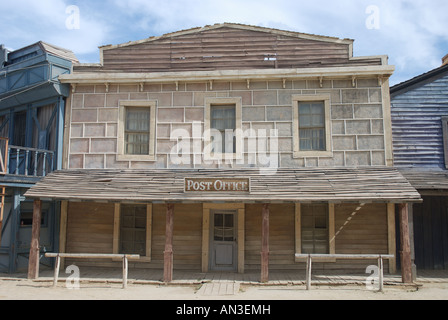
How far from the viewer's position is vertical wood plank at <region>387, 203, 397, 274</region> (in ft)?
36.9

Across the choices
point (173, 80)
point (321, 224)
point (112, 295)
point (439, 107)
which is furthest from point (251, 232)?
point (439, 107)

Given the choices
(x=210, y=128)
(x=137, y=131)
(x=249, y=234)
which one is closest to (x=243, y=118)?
(x=210, y=128)

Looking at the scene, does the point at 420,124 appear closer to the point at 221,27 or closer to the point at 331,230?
the point at 331,230

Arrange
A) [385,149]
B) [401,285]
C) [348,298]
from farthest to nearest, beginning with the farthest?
[385,149] → [401,285] → [348,298]

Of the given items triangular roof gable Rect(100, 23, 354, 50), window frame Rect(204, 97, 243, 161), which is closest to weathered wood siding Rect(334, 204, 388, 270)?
window frame Rect(204, 97, 243, 161)

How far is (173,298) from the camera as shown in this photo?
867cm

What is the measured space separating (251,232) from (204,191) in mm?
2430

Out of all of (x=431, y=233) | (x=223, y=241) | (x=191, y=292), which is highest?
→ (x=431, y=233)

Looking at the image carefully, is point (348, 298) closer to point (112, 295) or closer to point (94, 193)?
point (112, 295)

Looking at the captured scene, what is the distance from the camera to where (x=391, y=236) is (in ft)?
37.3

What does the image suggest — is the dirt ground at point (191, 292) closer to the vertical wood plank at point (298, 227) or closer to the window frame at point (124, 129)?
the vertical wood plank at point (298, 227)

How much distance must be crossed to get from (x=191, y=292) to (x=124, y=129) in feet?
18.5

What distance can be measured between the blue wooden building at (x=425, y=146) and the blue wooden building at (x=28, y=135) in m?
10.8

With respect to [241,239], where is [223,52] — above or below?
above
